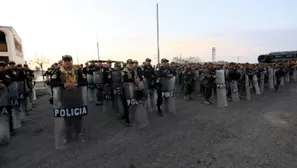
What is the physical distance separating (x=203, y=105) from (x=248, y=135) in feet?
15.6

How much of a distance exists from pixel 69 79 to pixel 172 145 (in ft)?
8.99

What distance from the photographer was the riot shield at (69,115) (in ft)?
17.6

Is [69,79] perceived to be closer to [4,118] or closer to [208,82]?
[4,118]

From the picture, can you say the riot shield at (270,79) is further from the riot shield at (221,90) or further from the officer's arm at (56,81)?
the officer's arm at (56,81)

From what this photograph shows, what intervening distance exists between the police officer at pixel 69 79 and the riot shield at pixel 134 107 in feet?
4.81

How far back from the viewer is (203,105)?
1102 centimetres

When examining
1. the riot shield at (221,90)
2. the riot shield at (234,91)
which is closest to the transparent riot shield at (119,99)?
the riot shield at (221,90)

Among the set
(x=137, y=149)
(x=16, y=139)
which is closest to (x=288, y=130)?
(x=137, y=149)

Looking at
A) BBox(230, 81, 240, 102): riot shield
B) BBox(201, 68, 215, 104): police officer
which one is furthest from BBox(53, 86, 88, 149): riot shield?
BBox(230, 81, 240, 102): riot shield

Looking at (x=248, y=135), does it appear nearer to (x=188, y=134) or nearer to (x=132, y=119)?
(x=188, y=134)

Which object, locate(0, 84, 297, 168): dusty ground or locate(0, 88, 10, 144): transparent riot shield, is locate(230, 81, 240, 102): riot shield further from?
locate(0, 88, 10, 144): transparent riot shield

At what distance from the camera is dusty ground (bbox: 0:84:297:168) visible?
4668 millimetres

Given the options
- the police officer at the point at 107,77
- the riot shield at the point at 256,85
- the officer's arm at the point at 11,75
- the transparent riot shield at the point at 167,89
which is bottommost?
the riot shield at the point at 256,85

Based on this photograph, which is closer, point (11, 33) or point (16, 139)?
point (16, 139)
